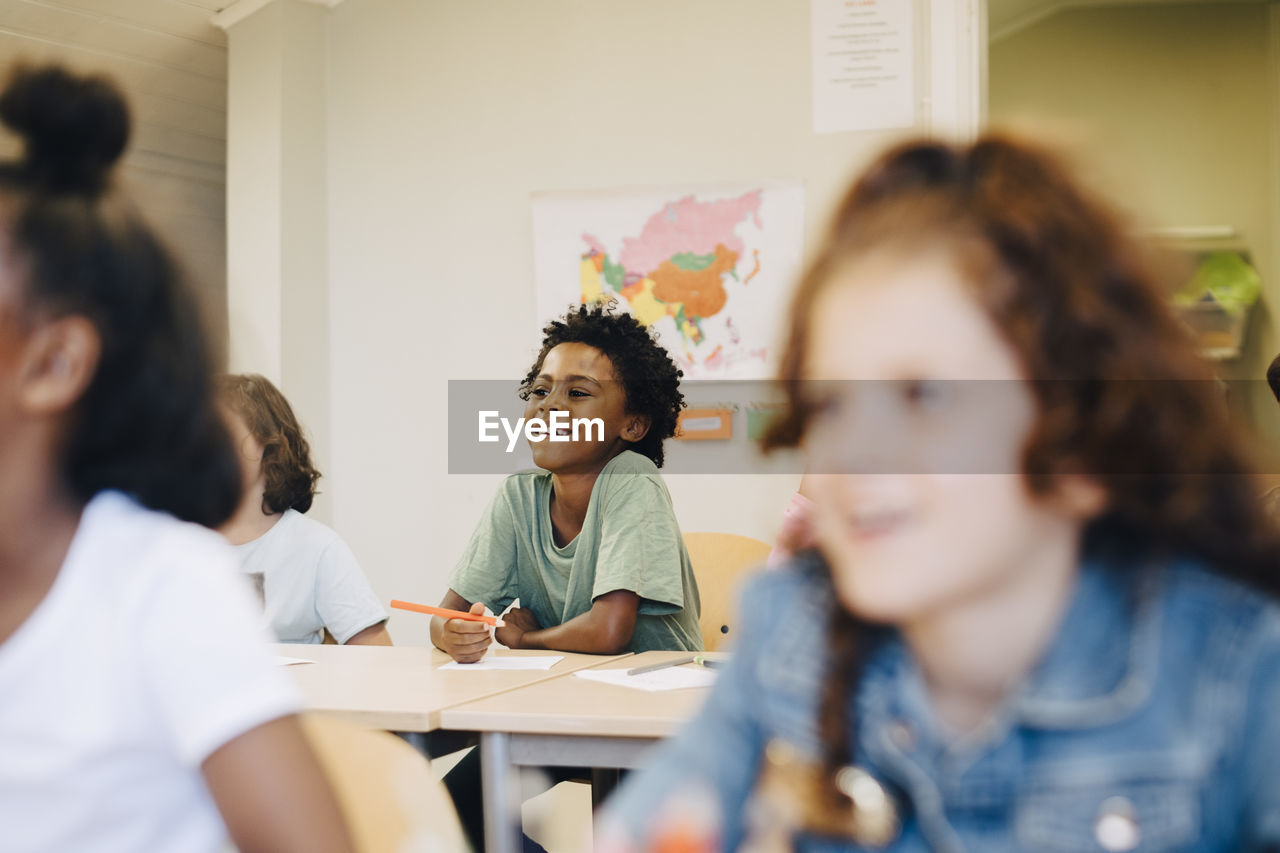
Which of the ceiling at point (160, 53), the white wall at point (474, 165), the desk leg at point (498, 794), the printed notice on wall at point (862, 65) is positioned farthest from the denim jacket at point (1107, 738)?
the ceiling at point (160, 53)

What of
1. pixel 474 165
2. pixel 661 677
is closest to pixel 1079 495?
pixel 661 677

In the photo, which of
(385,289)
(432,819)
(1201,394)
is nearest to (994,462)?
(1201,394)

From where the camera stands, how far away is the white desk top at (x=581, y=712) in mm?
1383

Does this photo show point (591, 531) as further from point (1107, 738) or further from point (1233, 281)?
point (1233, 281)

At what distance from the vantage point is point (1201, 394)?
1.45 ft

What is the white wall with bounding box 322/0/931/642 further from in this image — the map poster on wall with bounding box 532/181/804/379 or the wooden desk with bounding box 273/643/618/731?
the wooden desk with bounding box 273/643/618/731

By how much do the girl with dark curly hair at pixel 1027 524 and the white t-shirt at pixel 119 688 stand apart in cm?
35

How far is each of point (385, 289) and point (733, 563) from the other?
5.41ft

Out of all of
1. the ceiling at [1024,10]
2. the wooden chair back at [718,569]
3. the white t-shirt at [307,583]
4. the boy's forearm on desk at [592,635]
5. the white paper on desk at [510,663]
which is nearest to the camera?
the white paper on desk at [510,663]

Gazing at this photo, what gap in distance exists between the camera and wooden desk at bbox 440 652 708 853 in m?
1.39

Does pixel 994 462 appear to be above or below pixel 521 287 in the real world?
below

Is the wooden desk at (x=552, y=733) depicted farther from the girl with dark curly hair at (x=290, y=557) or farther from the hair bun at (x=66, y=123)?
the hair bun at (x=66, y=123)

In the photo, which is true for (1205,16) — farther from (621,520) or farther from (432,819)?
(432,819)

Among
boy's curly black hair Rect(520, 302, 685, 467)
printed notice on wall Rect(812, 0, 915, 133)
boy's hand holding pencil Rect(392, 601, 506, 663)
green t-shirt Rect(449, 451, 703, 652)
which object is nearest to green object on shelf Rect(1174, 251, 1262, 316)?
printed notice on wall Rect(812, 0, 915, 133)
